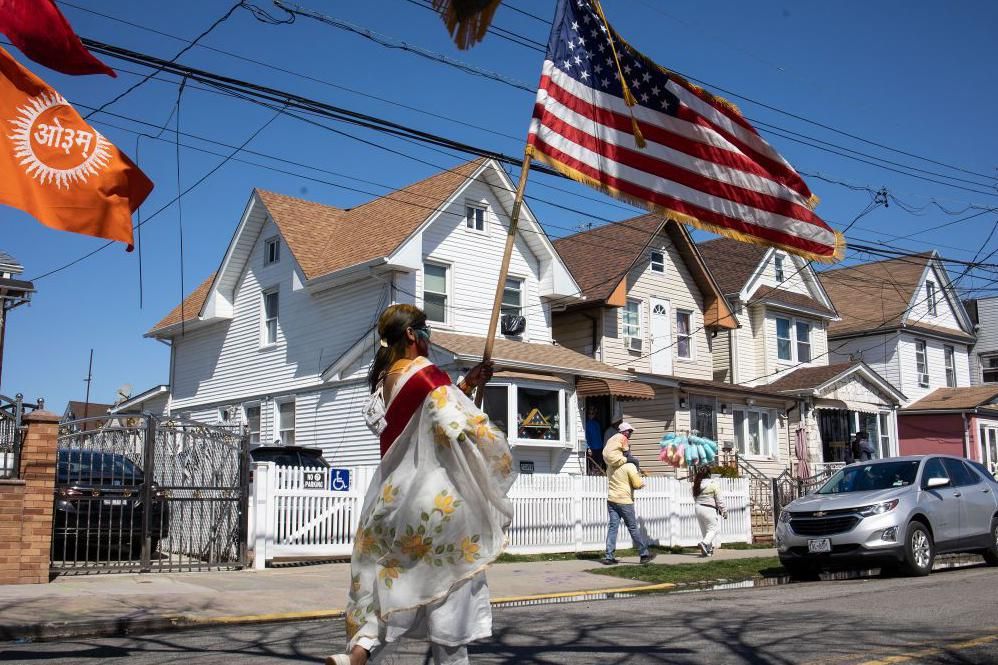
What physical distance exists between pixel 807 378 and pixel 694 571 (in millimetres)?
19350

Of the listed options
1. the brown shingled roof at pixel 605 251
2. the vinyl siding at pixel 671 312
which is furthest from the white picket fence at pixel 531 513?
the brown shingled roof at pixel 605 251

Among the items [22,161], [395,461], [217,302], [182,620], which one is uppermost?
[217,302]

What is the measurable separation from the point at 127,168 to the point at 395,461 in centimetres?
337

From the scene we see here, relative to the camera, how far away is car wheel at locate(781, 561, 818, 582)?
1332 cm

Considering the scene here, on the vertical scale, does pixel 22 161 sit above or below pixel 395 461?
above

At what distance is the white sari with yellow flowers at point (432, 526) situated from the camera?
14.8ft

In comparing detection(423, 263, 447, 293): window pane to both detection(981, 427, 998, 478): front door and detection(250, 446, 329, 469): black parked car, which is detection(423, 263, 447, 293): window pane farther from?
detection(981, 427, 998, 478): front door

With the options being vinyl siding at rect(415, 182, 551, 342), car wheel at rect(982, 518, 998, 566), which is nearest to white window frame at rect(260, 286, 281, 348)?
vinyl siding at rect(415, 182, 551, 342)

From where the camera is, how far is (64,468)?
1311cm

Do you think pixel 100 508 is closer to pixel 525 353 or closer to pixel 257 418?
pixel 525 353

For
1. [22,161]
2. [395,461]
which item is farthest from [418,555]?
[22,161]

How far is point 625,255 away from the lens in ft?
93.5

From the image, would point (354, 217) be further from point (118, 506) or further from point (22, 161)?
point (22, 161)

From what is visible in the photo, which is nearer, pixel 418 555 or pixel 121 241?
pixel 418 555
